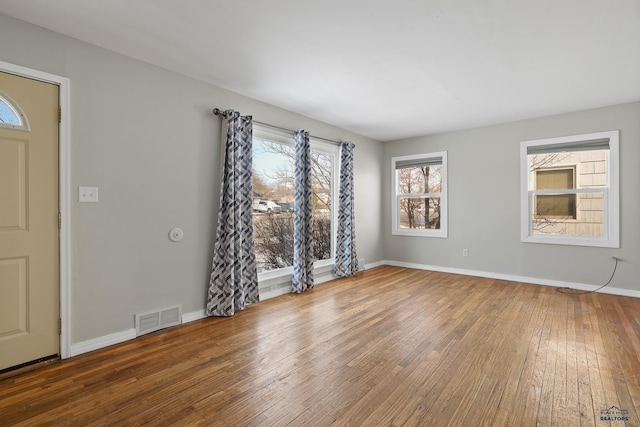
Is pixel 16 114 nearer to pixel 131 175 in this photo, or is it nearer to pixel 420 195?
pixel 131 175

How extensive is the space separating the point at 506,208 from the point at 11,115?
19.0 feet

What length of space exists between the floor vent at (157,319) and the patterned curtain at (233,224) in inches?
12.5

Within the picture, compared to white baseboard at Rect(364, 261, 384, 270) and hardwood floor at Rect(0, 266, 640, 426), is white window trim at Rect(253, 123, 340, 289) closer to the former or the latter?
hardwood floor at Rect(0, 266, 640, 426)

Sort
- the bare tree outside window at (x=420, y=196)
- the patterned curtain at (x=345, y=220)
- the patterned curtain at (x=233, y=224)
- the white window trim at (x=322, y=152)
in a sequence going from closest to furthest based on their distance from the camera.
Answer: the patterned curtain at (x=233, y=224) < the white window trim at (x=322, y=152) < the patterned curtain at (x=345, y=220) < the bare tree outside window at (x=420, y=196)

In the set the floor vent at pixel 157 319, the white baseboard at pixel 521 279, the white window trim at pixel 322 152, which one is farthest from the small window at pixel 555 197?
the floor vent at pixel 157 319

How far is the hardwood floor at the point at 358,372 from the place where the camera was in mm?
1708

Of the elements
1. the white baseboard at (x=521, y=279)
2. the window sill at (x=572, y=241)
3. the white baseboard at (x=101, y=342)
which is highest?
the window sill at (x=572, y=241)

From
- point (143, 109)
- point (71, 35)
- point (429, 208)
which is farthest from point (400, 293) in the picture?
point (71, 35)

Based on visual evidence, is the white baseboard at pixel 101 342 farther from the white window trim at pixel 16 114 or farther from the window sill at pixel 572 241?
the window sill at pixel 572 241

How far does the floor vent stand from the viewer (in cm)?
277

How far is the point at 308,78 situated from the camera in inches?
125

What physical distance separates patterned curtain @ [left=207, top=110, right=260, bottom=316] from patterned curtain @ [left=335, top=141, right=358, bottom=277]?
74.2 inches

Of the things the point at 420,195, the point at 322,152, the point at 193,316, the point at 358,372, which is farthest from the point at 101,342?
the point at 420,195

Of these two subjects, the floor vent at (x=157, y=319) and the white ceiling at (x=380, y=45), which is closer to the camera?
the white ceiling at (x=380, y=45)
